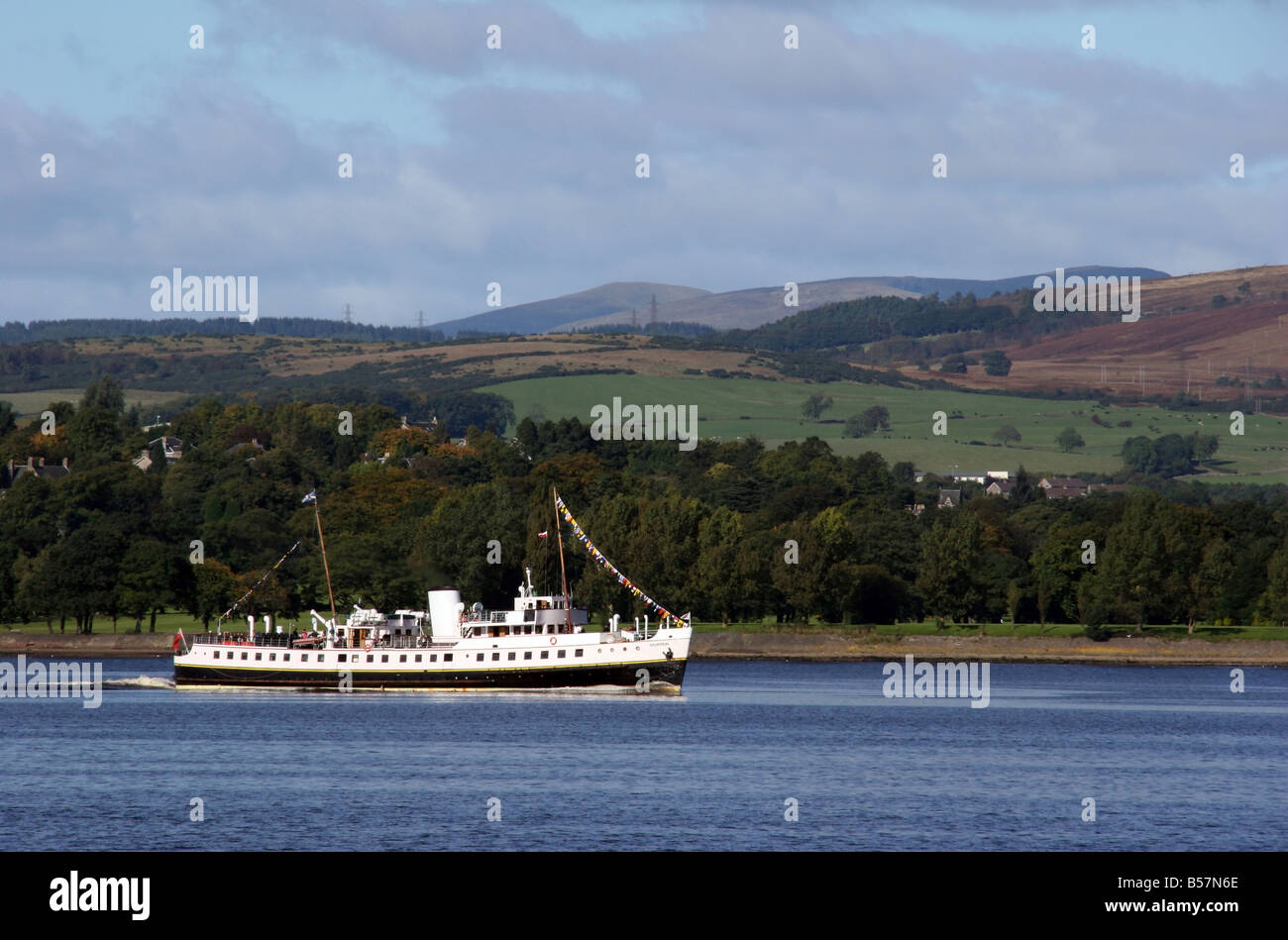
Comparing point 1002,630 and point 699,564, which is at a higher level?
point 699,564

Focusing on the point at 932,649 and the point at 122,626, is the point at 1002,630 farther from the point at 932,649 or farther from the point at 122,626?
the point at 122,626

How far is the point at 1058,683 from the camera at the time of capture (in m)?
104

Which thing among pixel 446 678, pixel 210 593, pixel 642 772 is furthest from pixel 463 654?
pixel 210 593

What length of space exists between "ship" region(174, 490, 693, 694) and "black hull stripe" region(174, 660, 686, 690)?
52mm

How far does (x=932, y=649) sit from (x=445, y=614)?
45.6m

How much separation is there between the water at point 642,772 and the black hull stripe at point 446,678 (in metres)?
1.17

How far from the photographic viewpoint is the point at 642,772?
5484 centimetres

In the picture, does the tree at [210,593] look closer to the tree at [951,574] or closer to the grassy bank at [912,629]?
the grassy bank at [912,629]

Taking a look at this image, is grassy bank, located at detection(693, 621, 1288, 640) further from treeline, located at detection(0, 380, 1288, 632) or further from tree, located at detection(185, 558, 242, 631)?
tree, located at detection(185, 558, 242, 631)

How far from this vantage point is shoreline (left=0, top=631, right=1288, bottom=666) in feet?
404

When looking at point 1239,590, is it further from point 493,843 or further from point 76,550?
point 493,843

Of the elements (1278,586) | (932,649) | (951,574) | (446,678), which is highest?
(951,574)
